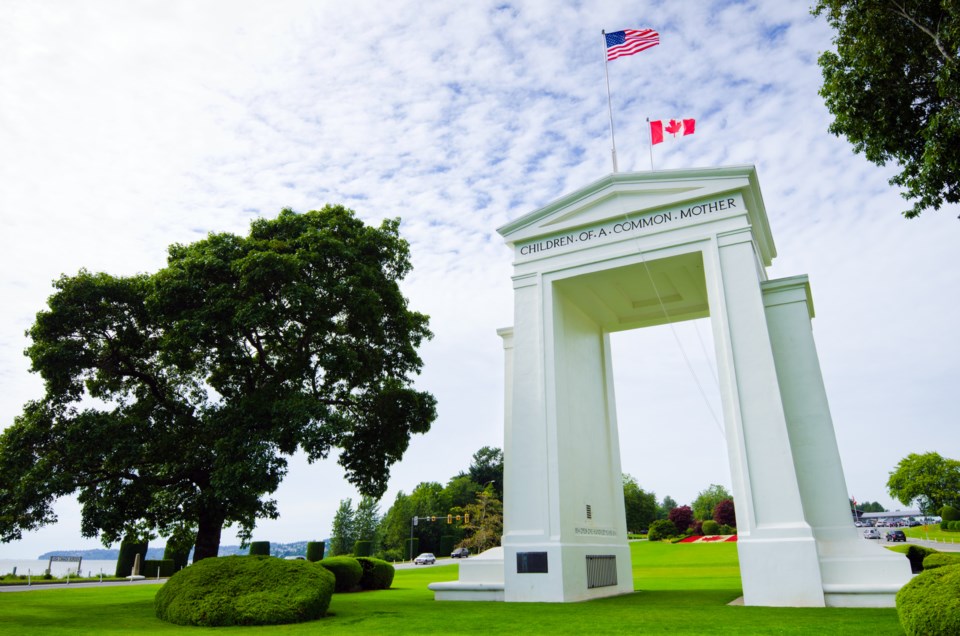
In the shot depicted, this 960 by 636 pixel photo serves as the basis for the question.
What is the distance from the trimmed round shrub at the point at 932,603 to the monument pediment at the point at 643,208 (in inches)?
361

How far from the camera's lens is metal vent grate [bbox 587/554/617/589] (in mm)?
15039

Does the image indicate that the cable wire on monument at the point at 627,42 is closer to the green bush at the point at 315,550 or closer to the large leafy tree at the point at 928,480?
the green bush at the point at 315,550

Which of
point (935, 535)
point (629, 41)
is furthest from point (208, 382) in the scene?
point (935, 535)

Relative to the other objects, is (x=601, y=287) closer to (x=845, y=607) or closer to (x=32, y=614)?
(x=845, y=607)

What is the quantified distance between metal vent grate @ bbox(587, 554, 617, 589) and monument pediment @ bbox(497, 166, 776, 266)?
825 cm

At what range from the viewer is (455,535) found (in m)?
64.9

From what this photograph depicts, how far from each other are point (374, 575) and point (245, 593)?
13.3 m

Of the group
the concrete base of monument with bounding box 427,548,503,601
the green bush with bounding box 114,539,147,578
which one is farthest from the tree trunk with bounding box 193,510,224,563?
the green bush with bounding box 114,539,147,578

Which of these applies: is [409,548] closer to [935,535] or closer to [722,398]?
[935,535]

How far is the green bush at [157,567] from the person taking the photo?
114ft

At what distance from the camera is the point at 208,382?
Answer: 1728cm

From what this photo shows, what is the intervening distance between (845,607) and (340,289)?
42.7 ft

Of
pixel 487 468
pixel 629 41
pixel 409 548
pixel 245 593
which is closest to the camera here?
pixel 245 593

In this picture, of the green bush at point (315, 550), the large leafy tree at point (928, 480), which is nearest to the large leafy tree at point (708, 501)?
the large leafy tree at point (928, 480)
